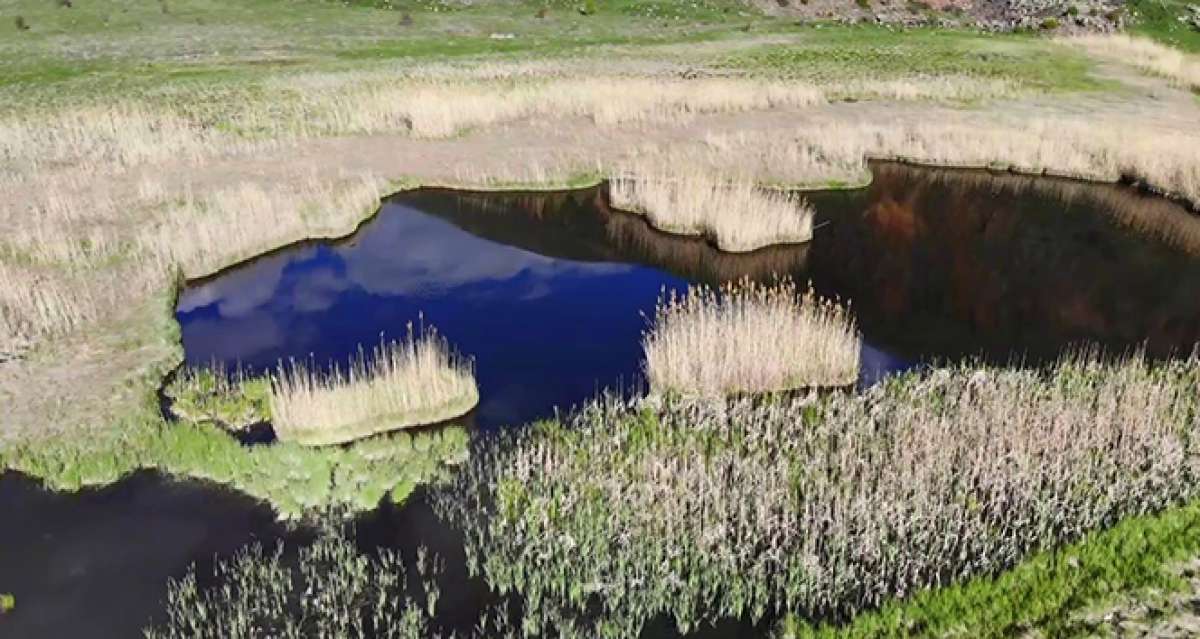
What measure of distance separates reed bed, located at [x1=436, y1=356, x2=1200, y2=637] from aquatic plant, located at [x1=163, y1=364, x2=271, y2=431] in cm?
395

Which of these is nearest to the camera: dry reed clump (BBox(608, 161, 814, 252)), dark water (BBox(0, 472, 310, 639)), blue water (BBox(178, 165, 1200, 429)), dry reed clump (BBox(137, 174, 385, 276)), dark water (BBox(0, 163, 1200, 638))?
dark water (BBox(0, 472, 310, 639))

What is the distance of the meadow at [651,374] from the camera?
1184cm

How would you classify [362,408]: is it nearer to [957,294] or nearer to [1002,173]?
[957,294]

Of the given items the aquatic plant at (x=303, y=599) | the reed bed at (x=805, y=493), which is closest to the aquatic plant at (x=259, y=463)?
the reed bed at (x=805, y=493)

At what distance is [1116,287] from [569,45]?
39.3 metres

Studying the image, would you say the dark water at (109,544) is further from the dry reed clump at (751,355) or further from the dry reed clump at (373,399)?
the dry reed clump at (751,355)

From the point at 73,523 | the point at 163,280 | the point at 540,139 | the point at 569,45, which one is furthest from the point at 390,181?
the point at 569,45

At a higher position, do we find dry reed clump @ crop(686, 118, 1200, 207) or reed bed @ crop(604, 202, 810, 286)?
dry reed clump @ crop(686, 118, 1200, 207)

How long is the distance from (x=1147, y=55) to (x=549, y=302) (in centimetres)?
4879

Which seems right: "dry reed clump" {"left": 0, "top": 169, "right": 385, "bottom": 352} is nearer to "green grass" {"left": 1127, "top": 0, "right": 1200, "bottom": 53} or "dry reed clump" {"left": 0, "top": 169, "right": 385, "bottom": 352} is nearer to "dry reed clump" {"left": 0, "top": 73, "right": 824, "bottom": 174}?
"dry reed clump" {"left": 0, "top": 73, "right": 824, "bottom": 174}

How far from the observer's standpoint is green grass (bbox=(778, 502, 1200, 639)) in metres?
10.5

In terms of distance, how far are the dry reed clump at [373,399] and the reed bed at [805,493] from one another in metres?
1.40

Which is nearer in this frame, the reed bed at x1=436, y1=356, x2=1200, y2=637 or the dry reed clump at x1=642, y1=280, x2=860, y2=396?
the reed bed at x1=436, y1=356, x2=1200, y2=637

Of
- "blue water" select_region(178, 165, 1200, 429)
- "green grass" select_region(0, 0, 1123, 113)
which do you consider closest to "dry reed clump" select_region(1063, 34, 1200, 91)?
"green grass" select_region(0, 0, 1123, 113)
